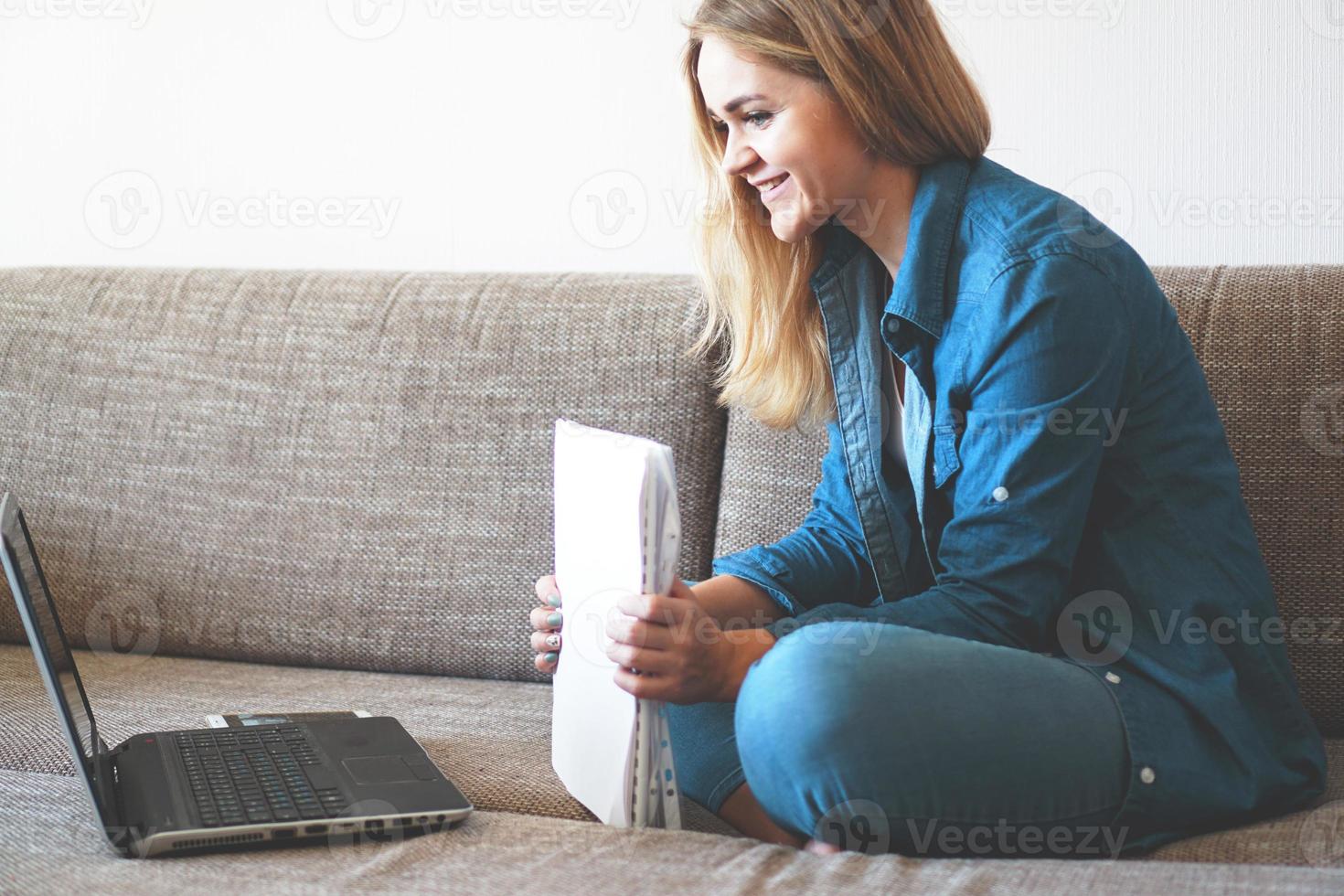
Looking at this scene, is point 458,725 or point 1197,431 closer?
point 1197,431

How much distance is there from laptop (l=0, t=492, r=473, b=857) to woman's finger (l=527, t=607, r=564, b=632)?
16 cm

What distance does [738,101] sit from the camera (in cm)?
119

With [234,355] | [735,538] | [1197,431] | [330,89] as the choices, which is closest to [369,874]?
[735,538]

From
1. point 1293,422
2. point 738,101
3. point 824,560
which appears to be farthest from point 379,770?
point 1293,422

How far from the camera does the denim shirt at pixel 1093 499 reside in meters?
1.01

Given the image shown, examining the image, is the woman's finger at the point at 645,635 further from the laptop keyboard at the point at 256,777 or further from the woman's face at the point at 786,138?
the woman's face at the point at 786,138

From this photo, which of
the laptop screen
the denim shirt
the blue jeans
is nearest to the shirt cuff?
the denim shirt

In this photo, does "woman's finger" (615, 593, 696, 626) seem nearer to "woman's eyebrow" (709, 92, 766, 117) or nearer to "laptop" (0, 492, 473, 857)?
"laptop" (0, 492, 473, 857)

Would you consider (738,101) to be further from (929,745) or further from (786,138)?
(929,745)

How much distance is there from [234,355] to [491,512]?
1.33ft

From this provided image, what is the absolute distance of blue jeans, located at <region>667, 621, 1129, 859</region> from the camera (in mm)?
907

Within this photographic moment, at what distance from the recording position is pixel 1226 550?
1071 mm

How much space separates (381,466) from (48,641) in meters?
0.57

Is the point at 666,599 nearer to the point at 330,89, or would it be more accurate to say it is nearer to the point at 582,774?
the point at 582,774
